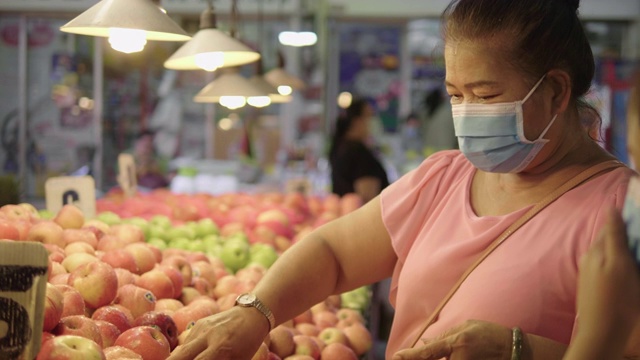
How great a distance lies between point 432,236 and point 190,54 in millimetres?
1234

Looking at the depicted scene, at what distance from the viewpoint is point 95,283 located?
2012 mm

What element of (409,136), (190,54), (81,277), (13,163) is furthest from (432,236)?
(409,136)

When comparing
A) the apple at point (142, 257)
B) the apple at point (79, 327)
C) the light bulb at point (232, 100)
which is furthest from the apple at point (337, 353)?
the light bulb at point (232, 100)

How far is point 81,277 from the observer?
2031mm

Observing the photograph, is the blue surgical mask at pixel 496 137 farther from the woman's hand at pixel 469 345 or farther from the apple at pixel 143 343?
the apple at pixel 143 343

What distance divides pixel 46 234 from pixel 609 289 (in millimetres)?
1830

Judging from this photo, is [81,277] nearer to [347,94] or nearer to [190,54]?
[190,54]

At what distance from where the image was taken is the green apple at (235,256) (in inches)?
127

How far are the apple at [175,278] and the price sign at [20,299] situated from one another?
3.55 feet

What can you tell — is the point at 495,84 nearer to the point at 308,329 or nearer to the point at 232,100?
the point at 308,329

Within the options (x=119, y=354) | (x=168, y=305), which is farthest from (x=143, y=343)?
(x=168, y=305)

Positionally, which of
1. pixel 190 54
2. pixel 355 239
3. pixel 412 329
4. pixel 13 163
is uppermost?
pixel 190 54

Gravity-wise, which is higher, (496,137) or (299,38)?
(299,38)

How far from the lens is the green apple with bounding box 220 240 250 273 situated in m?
3.23
